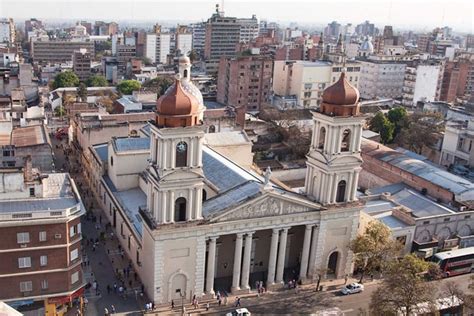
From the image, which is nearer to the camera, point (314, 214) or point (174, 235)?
point (174, 235)

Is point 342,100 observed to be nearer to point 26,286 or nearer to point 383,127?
point 26,286

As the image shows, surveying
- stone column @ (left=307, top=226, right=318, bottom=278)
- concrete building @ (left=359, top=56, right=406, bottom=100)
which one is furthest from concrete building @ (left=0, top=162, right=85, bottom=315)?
concrete building @ (left=359, top=56, right=406, bottom=100)

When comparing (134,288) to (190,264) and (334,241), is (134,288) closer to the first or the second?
(190,264)

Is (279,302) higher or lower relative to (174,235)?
lower

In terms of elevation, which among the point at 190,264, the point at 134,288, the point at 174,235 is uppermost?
the point at 174,235

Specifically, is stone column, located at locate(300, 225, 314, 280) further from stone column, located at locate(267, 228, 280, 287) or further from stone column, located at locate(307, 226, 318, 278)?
stone column, located at locate(267, 228, 280, 287)

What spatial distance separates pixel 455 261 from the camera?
60281mm

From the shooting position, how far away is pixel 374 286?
5734cm

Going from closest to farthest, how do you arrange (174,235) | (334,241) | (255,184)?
(174,235), (255,184), (334,241)

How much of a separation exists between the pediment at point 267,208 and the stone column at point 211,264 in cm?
246

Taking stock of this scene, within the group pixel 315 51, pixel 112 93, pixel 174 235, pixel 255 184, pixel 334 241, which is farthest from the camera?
pixel 315 51

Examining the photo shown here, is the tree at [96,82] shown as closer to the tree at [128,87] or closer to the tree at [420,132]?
the tree at [128,87]

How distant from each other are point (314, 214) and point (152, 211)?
1627 centimetres

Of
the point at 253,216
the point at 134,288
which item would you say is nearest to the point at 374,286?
the point at 253,216
